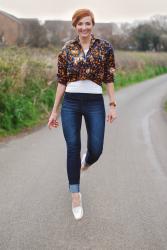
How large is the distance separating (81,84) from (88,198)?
143cm

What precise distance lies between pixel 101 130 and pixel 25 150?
388cm

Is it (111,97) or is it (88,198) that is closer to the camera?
(111,97)

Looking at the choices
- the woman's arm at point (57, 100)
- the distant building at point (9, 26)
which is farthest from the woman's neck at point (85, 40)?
the distant building at point (9, 26)

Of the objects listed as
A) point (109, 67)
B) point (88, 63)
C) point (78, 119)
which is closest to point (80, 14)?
point (88, 63)

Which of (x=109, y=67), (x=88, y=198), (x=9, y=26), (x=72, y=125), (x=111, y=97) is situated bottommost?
(x=9, y=26)

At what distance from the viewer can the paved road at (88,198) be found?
429 centimetres

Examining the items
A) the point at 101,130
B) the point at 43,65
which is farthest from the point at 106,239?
the point at 43,65

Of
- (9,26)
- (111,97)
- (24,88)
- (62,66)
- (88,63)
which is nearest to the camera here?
(88,63)

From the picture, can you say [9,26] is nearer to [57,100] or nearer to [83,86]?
[57,100]

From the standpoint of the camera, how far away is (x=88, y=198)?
559cm

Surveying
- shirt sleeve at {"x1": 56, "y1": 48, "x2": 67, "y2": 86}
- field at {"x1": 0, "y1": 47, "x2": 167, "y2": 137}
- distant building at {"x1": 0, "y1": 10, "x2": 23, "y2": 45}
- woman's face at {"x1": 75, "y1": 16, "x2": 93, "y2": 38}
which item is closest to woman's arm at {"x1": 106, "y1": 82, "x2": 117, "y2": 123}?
shirt sleeve at {"x1": 56, "y1": 48, "x2": 67, "y2": 86}

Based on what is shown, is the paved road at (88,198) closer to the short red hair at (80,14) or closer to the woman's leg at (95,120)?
the woman's leg at (95,120)

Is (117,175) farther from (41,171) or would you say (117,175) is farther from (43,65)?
(43,65)

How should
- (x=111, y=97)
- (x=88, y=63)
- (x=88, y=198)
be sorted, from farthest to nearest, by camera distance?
(x=88, y=198) < (x=111, y=97) < (x=88, y=63)
